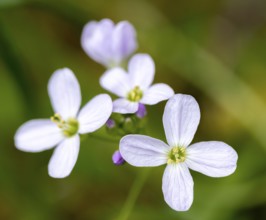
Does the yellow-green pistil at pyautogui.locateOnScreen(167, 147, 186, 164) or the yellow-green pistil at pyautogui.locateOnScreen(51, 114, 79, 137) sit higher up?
the yellow-green pistil at pyautogui.locateOnScreen(51, 114, 79, 137)

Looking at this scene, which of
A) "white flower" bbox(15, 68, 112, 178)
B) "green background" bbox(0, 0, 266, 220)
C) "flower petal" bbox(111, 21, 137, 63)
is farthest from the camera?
"green background" bbox(0, 0, 266, 220)

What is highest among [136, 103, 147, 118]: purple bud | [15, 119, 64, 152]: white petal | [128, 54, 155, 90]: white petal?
[128, 54, 155, 90]: white petal

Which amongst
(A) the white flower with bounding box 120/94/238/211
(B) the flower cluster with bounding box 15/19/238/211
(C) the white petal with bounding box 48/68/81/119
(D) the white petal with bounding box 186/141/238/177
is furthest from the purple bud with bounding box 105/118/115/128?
(D) the white petal with bounding box 186/141/238/177

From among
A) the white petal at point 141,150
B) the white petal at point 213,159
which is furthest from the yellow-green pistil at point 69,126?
the white petal at point 213,159

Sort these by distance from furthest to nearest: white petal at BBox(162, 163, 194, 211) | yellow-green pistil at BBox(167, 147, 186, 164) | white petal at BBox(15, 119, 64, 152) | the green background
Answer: the green background, white petal at BBox(15, 119, 64, 152), yellow-green pistil at BBox(167, 147, 186, 164), white petal at BBox(162, 163, 194, 211)

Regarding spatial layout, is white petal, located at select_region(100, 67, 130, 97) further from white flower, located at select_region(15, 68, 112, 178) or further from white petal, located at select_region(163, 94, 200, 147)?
white petal, located at select_region(163, 94, 200, 147)

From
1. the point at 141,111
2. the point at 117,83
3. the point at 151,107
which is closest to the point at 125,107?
the point at 141,111
